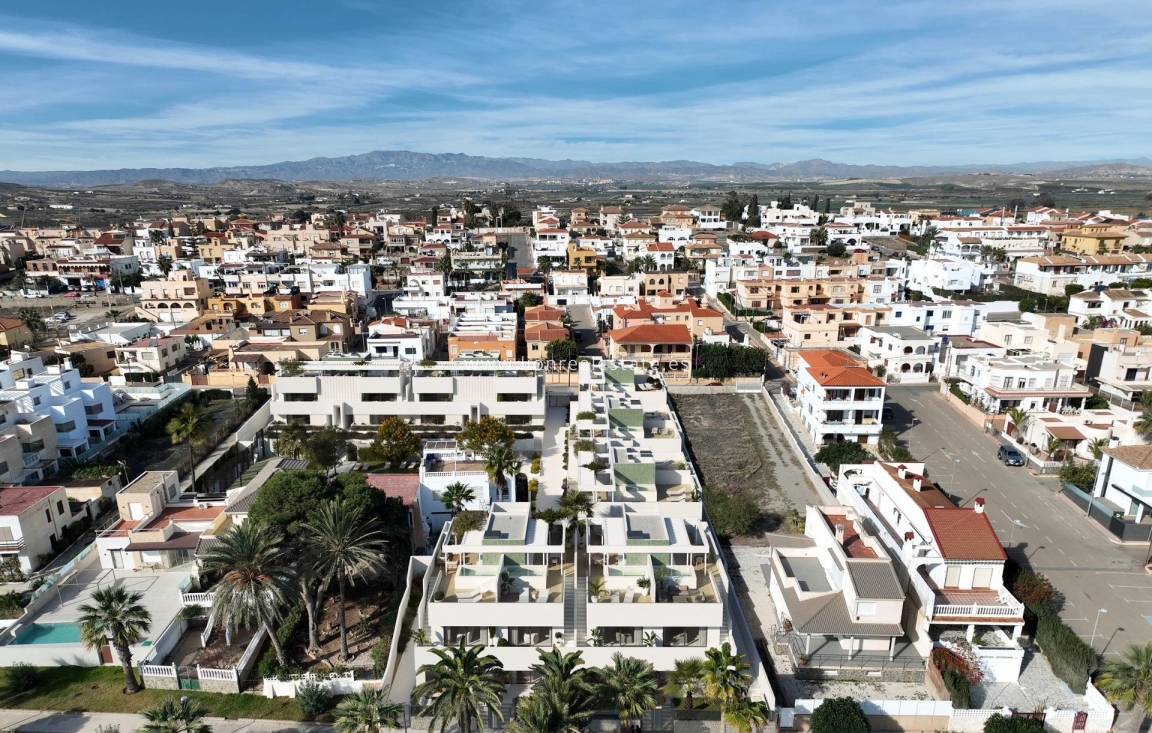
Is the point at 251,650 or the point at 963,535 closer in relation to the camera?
the point at 251,650

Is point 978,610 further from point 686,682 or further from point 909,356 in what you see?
point 909,356

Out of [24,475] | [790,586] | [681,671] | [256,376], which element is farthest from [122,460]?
[790,586]

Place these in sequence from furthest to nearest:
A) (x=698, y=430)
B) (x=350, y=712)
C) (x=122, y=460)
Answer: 1. (x=698, y=430)
2. (x=122, y=460)
3. (x=350, y=712)

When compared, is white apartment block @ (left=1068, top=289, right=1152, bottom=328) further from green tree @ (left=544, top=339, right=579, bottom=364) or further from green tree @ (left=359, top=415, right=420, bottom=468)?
green tree @ (left=359, top=415, right=420, bottom=468)

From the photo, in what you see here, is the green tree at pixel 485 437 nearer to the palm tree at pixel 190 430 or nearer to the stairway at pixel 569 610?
the stairway at pixel 569 610

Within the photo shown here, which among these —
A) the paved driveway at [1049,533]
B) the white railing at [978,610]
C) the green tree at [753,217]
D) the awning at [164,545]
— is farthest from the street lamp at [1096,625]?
the green tree at [753,217]

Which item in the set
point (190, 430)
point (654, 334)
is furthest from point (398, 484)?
point (654, 334)

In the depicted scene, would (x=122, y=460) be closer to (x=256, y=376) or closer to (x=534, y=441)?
(x=256, y=376)
